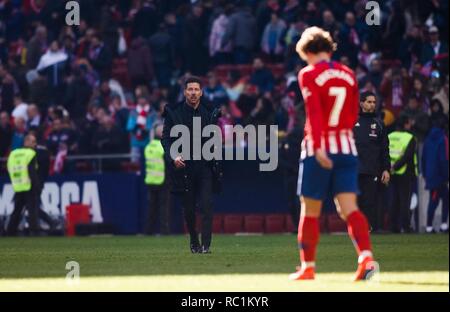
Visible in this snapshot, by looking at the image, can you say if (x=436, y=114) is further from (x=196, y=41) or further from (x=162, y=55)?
(x=162, y=55)

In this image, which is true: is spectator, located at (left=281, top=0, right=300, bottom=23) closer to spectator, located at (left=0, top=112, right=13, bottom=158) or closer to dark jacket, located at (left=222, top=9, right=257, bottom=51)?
dark jacket, located at (left=222, top=9, right=257, bottom=51)

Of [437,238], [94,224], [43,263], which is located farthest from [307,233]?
[94,224]

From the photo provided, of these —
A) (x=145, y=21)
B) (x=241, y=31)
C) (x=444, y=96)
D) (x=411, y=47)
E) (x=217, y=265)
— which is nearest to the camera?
(x=217, y=265)

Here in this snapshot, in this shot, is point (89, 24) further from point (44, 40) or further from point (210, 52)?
point (210, 52)

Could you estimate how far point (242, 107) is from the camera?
29875 mm

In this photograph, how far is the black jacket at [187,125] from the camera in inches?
703

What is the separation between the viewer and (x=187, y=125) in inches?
708

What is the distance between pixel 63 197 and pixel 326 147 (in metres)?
16.8

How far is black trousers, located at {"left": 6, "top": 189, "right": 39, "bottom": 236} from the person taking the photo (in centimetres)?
2802

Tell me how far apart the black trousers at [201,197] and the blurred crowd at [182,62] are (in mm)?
9690

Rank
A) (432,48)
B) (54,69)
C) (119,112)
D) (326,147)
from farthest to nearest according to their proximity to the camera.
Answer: (54,69), (119,112), (432,48), (326,147)

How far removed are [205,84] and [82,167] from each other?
3.95m

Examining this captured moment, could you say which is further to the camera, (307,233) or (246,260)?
(246,260)

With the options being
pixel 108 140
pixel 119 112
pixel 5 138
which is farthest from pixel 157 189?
pixel 5 138
